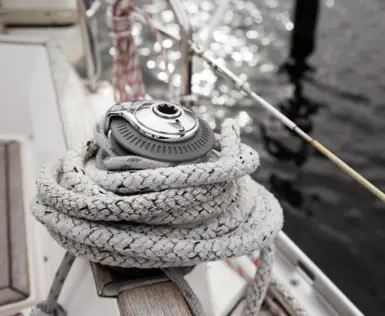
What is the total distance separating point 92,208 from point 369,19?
6.51 meters

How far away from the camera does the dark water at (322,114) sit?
3.48m

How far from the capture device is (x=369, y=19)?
638 cm

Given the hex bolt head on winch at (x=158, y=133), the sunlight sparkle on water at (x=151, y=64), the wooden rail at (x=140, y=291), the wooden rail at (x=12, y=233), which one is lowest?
the sunlight sparkle on water at (x=151, y=64)

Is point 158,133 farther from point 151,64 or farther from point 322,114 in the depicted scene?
point 151,64

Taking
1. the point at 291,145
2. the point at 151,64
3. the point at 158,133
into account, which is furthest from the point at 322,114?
the point at 158,133

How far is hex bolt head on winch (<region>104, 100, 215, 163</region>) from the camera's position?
0.85 m

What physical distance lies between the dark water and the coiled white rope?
2582 millimetres

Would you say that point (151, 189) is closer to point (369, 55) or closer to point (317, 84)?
point (317, 84)

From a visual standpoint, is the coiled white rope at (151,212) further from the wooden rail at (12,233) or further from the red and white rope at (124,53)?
the red and white rope at (124,53)

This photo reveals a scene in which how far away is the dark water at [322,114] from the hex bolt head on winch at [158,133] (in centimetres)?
264

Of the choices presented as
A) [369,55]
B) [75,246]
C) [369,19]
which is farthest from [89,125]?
[369,19]

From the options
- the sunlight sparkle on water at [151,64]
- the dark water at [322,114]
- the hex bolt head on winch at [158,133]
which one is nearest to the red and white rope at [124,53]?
the hex bolt head on winch at [158,133]

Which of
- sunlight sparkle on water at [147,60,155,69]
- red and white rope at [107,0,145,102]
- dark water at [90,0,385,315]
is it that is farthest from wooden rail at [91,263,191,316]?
sunlight sparkle on water at [147,60,155,69]

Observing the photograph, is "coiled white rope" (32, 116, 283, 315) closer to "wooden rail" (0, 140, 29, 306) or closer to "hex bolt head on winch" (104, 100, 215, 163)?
"hex bolt head on winch" (104, 100, 215, 163)
